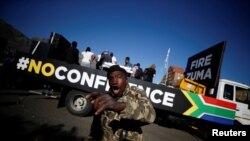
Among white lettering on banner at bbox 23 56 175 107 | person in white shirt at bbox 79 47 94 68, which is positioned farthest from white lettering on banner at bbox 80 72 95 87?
person in white shirt at bbox 79 47 94 68

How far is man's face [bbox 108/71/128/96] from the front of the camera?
1.98 metres

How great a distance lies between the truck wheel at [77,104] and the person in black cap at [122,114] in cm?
420

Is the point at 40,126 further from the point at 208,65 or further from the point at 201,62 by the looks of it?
the point at 201,62

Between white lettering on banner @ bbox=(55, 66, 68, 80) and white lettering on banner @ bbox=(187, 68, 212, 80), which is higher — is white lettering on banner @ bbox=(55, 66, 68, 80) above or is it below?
below

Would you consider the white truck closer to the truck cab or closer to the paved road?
the paved road

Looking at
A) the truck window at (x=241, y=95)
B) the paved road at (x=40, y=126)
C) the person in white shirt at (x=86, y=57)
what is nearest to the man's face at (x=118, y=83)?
the paved road at (x=40, y=126)

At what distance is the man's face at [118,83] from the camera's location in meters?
1.98

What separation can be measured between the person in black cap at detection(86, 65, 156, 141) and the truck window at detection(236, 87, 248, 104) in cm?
788

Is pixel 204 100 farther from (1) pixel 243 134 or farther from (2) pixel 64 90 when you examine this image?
(2) pixel 64 90

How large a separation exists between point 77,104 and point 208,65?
5.88 meters

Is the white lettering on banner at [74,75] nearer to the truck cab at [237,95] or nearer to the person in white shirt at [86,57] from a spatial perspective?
the person in white shirt at [86,57]

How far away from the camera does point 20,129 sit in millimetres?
4031
